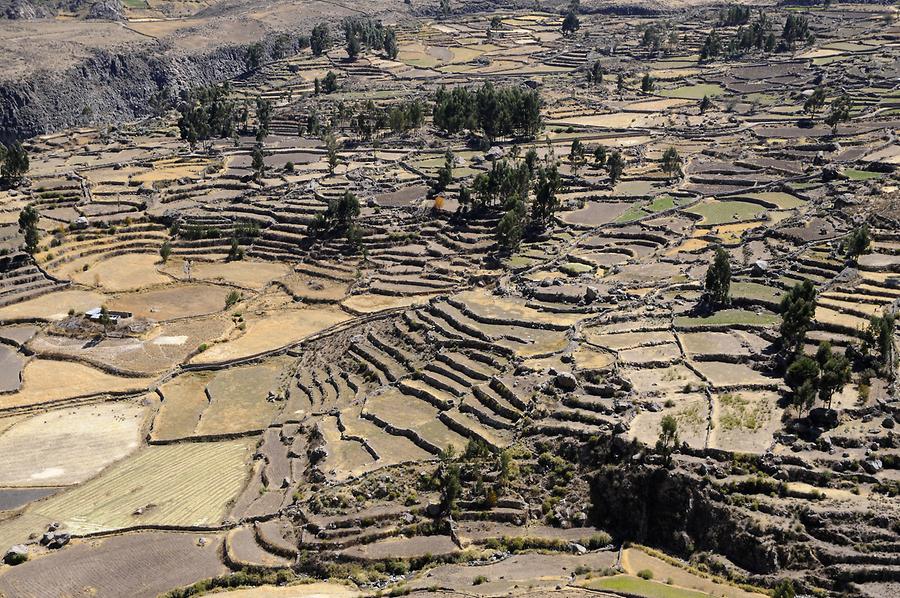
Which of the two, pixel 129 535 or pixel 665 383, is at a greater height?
pixel 665 383

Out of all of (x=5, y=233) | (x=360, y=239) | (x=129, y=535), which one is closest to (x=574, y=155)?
(x=360, y=239)

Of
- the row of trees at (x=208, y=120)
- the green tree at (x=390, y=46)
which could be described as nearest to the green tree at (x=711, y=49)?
the green tree at (x=390, y=46)

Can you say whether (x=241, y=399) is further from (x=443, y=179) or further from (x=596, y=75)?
(x=596, y=75)

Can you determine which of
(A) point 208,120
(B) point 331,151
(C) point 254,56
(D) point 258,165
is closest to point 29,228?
(D) point 258,165

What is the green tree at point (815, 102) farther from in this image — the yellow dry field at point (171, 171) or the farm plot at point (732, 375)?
the yellow dry field at point (171, 171)

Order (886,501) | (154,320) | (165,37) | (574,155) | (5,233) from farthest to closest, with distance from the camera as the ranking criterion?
(165,37) < (574,155) < (5,233) < (154,320) < (886,501)

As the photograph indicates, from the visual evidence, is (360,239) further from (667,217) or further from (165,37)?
(165,37)

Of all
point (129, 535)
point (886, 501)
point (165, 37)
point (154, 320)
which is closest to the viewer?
point (886, 501)

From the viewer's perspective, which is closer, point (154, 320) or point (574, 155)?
point (154, 320)
